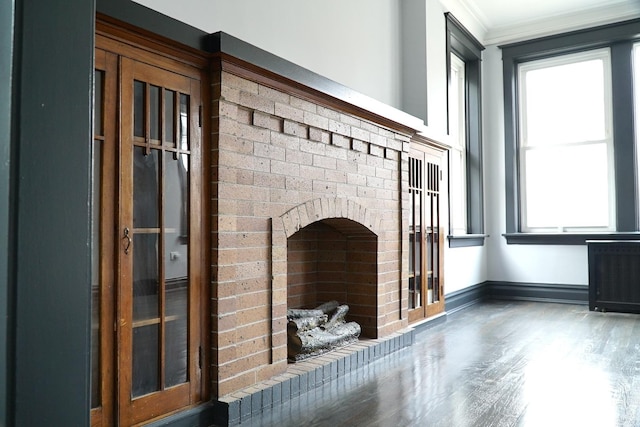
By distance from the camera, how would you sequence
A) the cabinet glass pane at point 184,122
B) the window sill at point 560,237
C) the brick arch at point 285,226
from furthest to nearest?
the window sill at point 560,237, the brick arch at point 285,226, the cabinet glass pane at point 184,122

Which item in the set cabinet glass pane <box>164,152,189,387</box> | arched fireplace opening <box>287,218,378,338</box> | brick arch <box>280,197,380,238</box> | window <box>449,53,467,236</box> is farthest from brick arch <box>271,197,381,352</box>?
window <box>449,53,467,236</box>

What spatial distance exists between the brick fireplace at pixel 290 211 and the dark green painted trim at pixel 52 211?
67.5 inches

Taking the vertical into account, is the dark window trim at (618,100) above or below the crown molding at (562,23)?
below

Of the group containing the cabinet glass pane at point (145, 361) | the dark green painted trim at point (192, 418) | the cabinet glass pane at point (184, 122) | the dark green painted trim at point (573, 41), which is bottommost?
the dark green painted trim at point (192, 418)

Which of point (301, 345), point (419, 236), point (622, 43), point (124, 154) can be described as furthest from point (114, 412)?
point (622, 43)

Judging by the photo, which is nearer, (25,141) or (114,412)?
(25,141)

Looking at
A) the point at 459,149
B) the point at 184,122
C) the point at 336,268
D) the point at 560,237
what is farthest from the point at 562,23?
the point at 184,122

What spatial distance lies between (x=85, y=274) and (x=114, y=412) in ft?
5.11

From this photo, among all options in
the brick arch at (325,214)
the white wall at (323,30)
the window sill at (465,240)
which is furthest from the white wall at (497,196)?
the brick arch at (325,214)

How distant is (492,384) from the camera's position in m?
2.92

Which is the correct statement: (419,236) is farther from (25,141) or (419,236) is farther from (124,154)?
(25,141)

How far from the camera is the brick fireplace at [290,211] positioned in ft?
8.00

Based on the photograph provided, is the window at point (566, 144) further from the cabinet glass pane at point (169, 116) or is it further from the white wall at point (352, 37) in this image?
the cabinet glass pane at point (169, 116)

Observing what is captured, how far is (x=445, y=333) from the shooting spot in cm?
444
